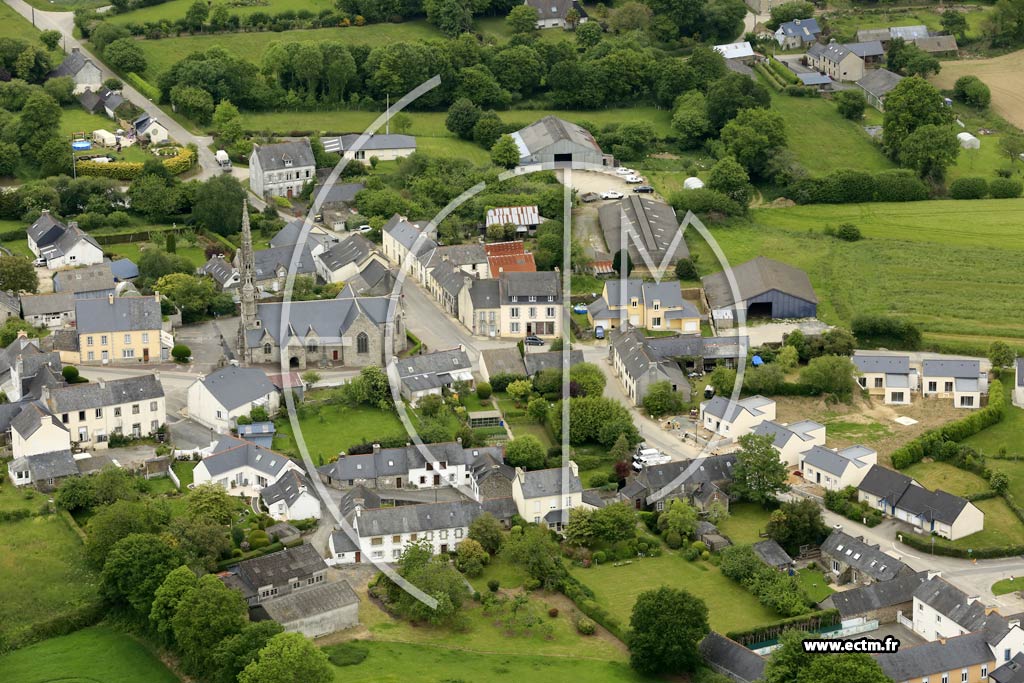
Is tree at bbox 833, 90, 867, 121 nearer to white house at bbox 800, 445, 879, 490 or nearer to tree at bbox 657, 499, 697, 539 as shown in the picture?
white house at bbox 800, 445, 879, 490

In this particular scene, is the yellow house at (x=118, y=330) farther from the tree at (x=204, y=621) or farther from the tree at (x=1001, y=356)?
the tree at (x=1001, y=356)

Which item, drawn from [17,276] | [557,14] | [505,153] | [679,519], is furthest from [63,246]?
[557,14]

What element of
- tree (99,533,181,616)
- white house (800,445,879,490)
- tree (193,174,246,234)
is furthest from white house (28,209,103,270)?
white house (800,445,879,490)

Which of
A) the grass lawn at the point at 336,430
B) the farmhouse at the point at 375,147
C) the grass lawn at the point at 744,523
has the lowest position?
the grass lawn at the point at 744,523

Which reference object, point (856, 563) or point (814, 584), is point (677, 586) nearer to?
point (814, 584)

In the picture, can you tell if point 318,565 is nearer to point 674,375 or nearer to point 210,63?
point 674,375

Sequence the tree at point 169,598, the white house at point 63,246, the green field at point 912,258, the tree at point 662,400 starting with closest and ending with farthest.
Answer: the tree at point 169,598
the tree at point 662,400
the green field at point 912,258
the white house at point 63,246

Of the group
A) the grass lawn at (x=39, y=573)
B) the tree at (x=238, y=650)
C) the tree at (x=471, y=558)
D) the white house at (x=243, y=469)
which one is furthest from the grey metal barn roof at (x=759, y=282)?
the tree at (x=238, y=650)

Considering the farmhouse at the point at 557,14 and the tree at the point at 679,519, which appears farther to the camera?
the farmhouse at the point at 557,14
